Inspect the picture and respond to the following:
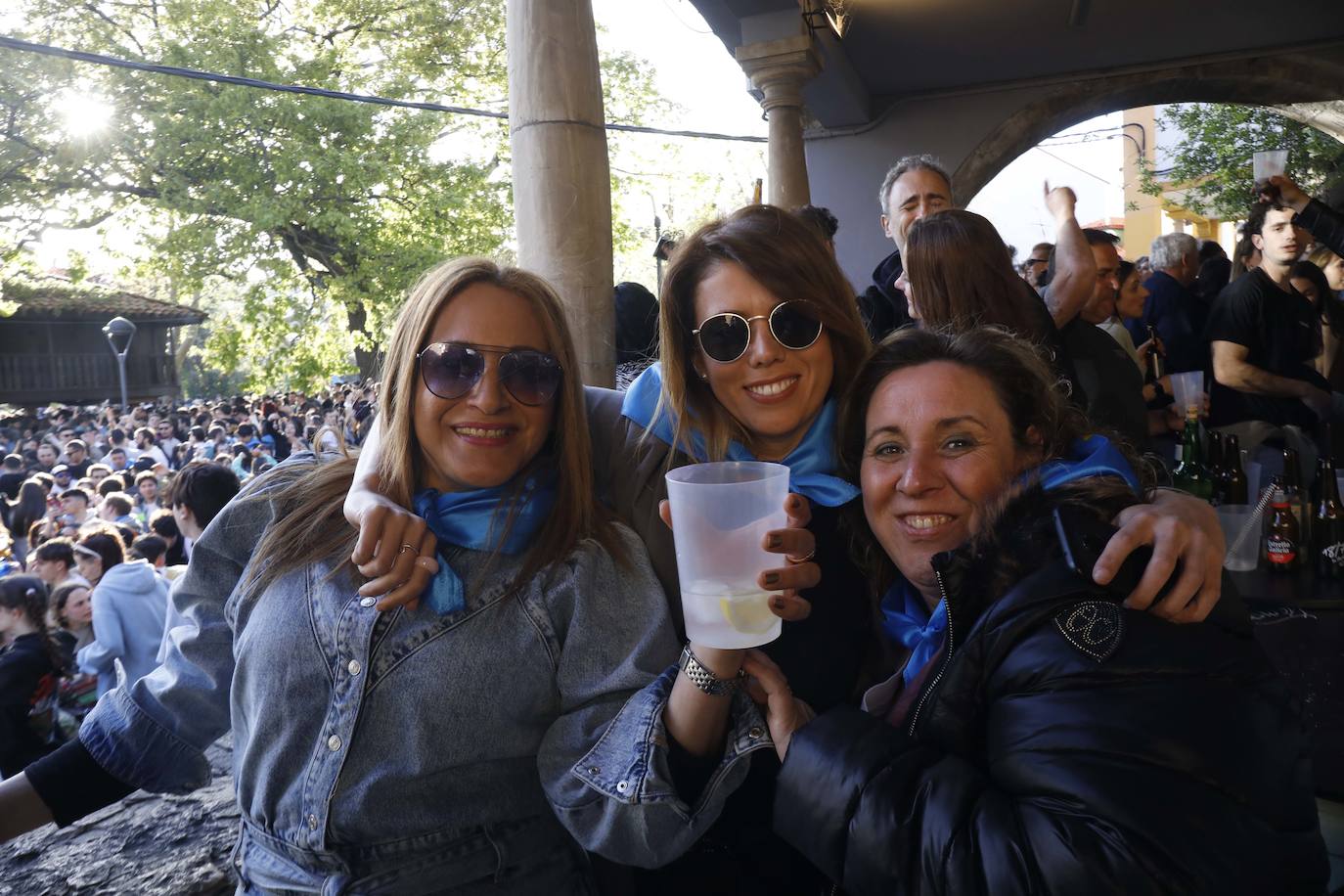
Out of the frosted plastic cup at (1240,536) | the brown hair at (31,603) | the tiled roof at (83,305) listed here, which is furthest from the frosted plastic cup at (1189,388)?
the tiled roof at (83,305)

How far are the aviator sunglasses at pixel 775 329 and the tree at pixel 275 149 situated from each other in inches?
761

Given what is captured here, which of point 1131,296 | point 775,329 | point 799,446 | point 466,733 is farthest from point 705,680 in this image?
point 1131,296

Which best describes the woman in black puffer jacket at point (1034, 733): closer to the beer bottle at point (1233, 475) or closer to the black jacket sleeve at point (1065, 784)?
the black jacket sleeve at point (1065, 784)

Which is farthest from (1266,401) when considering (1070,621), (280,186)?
(280,186)

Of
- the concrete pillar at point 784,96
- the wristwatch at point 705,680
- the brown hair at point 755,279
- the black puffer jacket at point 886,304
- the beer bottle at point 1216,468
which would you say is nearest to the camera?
the wristwatch at point 705,680

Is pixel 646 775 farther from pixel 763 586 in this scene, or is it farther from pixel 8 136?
pixel 8 136

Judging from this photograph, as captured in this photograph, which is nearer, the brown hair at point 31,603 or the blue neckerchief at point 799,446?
the blue neckerchief at point 799,446

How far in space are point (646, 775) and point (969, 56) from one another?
31.9ft

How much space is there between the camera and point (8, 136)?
19781mm

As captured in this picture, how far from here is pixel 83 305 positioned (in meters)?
32.7

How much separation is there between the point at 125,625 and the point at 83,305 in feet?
106

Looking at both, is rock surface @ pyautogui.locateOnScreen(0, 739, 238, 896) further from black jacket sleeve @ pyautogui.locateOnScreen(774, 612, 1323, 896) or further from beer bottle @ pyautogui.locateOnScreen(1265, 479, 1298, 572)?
beer bottle @ pyautogui.locateOnScreen(1265, 479, 1298, 572)

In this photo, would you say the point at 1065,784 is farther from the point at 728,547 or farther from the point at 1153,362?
the point at 1153,362

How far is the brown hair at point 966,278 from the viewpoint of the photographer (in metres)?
2.86
